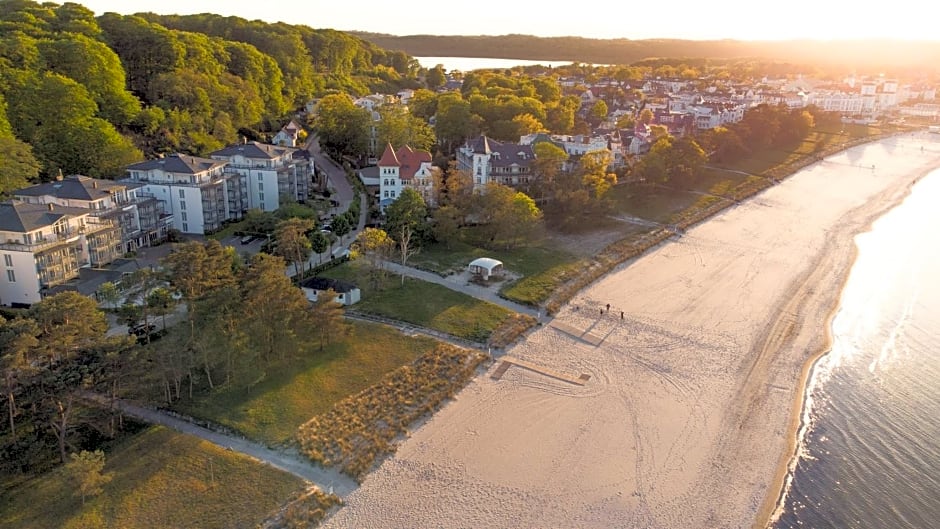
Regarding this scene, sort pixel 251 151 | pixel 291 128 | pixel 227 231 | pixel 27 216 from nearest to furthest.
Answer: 1. pixel 27 216
2. pixel 227 231
3. pixel 251 151
4. pixel 291 128

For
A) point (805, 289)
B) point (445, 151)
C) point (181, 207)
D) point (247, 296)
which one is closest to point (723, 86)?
point (445, 151)

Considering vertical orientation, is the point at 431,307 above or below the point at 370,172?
below

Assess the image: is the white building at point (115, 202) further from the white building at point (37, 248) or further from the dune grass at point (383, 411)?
the dune grass at point (383, 411)

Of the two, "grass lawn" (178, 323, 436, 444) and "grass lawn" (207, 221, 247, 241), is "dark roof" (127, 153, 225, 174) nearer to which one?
"grass lawn" (207, 221, 247, 241)

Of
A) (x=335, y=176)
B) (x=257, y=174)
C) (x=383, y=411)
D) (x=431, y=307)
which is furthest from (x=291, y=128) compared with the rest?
(x=383, y=411)

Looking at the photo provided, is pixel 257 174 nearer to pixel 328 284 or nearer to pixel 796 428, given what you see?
pixel 328 284
